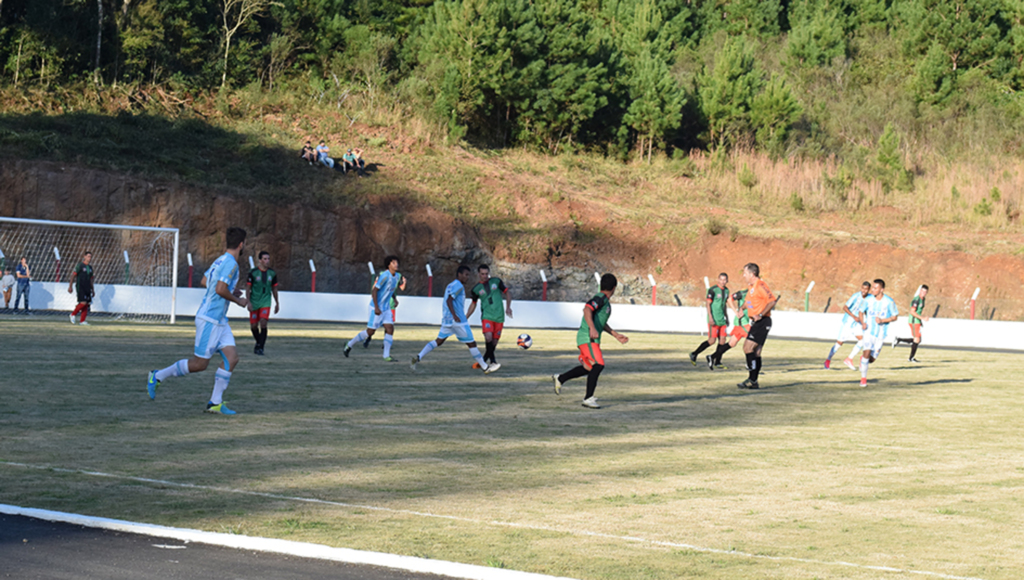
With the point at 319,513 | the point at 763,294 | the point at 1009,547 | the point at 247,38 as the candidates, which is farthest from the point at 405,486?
the point at 247,38

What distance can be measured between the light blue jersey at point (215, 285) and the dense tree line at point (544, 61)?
46.3 metres

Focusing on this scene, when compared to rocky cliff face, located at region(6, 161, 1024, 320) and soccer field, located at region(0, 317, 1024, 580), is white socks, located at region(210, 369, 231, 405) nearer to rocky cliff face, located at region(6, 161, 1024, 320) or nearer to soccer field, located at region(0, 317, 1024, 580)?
soccer field, located at region(0, 317, 1024, 580)

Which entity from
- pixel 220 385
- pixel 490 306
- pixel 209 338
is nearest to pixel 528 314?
pixel 490 306

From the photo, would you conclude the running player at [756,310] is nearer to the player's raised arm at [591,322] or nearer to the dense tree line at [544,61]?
the player's raised arm at [591,322]

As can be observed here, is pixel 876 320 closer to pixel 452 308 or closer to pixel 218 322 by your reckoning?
pixel 452 308

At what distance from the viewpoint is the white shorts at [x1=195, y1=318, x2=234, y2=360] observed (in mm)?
11648

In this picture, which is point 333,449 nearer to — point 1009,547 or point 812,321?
point 1009,547

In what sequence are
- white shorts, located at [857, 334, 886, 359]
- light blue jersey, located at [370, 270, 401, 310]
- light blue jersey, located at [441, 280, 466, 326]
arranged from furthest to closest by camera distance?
1. light blue jersey, located at [370, 270, 401, 310]
2. white shorts, located at [857, 334, 886, 359]
3. light blue jersey, located at [441, 280, 466, 326]

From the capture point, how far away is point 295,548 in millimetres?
6270

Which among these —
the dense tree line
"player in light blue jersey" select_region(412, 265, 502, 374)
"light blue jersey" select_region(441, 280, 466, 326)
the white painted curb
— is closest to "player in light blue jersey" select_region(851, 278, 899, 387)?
"player in light blue jersey" select_region(412, 265, 502, 374)

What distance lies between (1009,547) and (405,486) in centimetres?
464

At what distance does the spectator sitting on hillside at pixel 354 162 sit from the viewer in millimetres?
52625

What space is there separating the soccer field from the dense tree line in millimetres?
41051

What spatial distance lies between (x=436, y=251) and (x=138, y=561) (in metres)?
44.0
